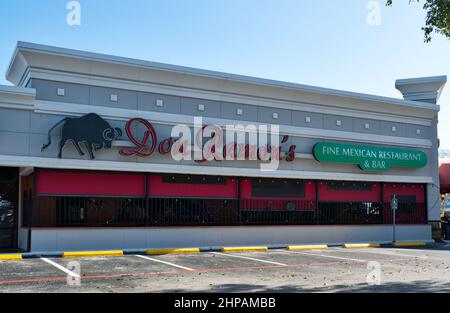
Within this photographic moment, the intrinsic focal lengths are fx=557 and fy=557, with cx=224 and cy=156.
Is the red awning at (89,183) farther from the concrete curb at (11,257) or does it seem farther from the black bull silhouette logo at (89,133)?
the concrete curb at (11,257)

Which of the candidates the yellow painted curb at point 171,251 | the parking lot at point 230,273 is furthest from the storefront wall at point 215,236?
the parking lot at point 230,273

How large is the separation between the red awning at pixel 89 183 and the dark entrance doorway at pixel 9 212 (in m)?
1.97

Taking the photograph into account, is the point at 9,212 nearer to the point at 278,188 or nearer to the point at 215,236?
the point at 215,236

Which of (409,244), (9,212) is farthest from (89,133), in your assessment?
(409,244)

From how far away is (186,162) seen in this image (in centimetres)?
2248

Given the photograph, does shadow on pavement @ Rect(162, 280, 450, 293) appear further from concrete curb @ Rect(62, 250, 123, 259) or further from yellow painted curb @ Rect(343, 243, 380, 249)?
yellow painted curb @ Rect(343, 243, 380, 249)

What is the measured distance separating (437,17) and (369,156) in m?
12.6

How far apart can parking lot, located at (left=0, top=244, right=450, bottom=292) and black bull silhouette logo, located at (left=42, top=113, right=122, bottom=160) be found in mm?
4327

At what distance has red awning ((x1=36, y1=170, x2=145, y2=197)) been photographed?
19866 millimetres

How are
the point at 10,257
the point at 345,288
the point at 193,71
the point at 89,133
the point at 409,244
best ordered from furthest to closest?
the point at 409,244
the point at 193,71
the point at 89,133
the point at 10,257
the point at 345,288

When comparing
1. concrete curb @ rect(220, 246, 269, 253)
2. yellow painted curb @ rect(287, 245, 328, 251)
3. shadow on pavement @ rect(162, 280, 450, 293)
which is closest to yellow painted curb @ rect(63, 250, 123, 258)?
concrete curb @ rect(220, 246, 269, 253)

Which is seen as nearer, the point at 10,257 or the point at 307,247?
the point at 10,257

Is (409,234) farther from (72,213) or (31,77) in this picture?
(31,77)
